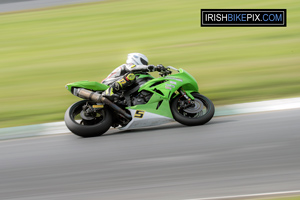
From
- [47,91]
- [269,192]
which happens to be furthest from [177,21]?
[269,192]

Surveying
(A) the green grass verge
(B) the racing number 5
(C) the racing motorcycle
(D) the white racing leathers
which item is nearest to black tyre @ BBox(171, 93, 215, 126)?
(C) the racing motorcycle

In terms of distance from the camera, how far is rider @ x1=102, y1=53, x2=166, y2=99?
7738 millimetres

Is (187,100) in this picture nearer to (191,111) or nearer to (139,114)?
(191,111)

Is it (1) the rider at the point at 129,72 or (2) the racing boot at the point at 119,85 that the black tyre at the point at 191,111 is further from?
(2) the racing boot at the point at 119,85

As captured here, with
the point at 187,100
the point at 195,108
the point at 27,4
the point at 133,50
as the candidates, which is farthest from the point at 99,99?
the point at 27,4

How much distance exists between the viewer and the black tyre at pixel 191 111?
7.65m

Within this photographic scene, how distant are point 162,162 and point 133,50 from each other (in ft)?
30.9

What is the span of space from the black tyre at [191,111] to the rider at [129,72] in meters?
0.63

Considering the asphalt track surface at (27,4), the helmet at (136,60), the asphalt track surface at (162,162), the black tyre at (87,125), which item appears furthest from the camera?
the asphalt track surface at (27,4)

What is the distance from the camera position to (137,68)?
781cm

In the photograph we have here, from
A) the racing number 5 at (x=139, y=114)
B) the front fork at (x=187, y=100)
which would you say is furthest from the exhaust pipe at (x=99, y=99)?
the front fork at (x=187, y=100)

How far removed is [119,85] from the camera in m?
7.73

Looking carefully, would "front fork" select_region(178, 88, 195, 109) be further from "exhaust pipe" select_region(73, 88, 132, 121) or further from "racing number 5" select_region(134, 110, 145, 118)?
"exhaust pipe" select_region(73, 88, 132, 121)

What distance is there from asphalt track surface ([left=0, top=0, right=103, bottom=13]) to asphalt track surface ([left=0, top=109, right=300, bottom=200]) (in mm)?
15491
